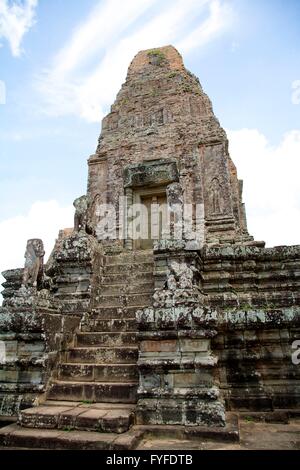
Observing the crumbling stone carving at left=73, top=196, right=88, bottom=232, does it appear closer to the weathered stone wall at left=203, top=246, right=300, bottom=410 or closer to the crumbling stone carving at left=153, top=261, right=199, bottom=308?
the crumbling stone carving at left=153, top=261, right=199, bottom=308

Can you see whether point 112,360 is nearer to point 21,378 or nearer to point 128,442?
point 21,378

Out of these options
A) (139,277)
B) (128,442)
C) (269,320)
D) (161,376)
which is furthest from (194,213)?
(128,442)

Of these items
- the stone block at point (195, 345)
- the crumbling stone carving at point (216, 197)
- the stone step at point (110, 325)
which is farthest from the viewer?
the crumbling stone carving at point (216, 197)

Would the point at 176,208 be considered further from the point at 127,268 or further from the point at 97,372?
the point at 97,372

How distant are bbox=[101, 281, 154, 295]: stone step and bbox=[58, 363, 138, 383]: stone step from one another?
2.23 m

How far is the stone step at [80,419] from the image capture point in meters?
3.97

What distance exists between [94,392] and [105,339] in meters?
1.13

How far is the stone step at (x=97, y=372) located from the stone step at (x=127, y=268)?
302 cm

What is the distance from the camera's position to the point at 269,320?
515 cm

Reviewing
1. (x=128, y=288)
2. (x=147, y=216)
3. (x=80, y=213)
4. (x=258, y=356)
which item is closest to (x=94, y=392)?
(x=258, y=356)

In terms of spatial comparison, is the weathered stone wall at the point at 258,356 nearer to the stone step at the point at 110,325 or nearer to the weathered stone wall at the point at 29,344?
the stone step at the point at 110,325

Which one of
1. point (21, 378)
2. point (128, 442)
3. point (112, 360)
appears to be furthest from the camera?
point (112, 360)

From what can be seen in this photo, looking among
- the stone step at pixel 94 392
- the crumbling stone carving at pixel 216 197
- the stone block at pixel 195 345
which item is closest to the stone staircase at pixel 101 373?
the stone step at pixel 94 392

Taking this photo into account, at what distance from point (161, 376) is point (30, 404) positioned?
74.2 inches
